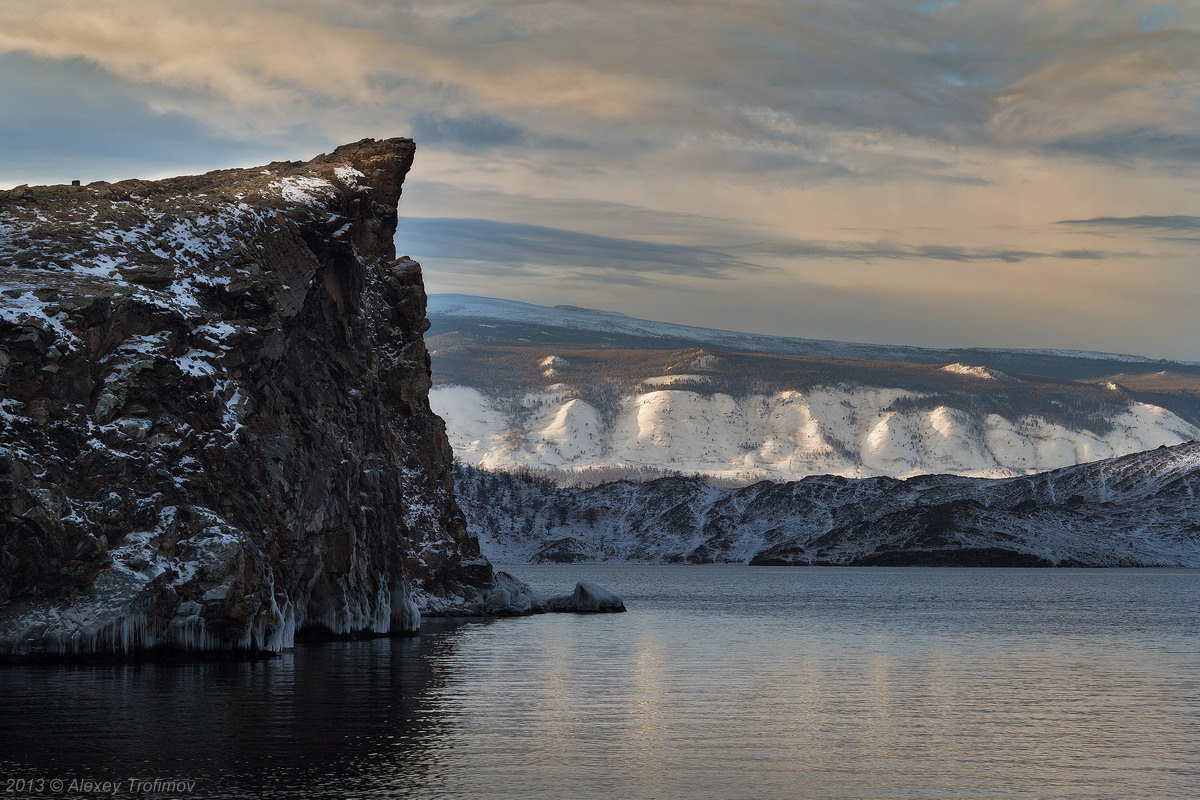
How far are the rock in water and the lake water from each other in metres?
46.3

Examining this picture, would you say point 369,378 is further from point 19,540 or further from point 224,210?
point 19,540

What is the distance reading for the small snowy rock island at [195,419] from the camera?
7019 cm

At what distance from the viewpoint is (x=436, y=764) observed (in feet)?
146

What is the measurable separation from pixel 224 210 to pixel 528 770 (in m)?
56.7

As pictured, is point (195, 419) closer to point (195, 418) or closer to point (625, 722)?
point (195, 418)

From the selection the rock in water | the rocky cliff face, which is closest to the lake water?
the rocky cliff face

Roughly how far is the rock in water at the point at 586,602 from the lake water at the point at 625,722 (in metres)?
46.3

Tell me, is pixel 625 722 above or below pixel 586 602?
below

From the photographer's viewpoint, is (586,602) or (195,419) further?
(586,602)

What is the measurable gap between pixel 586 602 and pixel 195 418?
72.1m

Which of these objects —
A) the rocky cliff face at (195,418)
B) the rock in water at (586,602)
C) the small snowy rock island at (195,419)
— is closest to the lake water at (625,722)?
the small snowy rock island at (195,419)

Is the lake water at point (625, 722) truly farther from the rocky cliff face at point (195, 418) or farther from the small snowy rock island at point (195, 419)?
the rocky cliff face at point (195, 418)

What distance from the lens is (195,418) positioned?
77.9 metres

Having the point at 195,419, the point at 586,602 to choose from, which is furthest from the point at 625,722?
the point at 586,602
